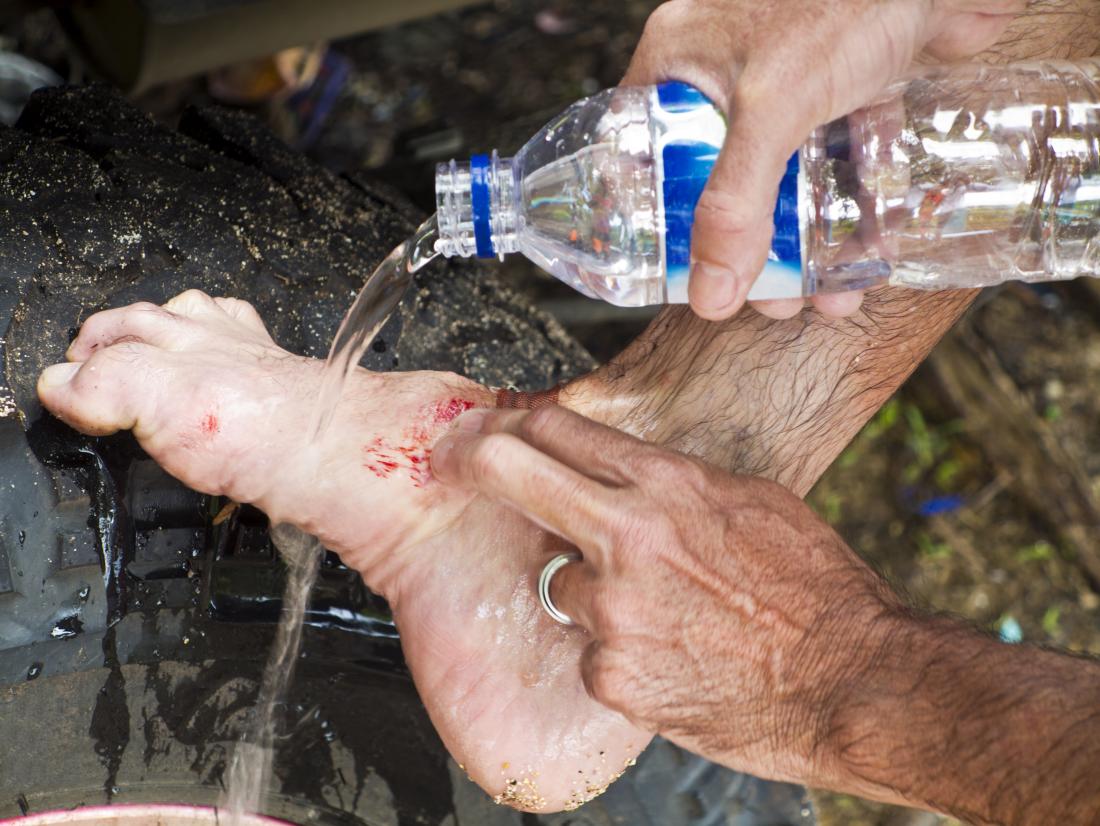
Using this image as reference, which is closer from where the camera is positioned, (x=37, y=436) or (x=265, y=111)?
(x=37, y=436)

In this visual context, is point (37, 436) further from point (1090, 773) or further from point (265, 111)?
point (265, 111)

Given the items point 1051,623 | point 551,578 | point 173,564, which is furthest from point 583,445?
point 1051,623

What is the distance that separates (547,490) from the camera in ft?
3.54

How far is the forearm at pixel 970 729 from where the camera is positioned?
37.6 inches

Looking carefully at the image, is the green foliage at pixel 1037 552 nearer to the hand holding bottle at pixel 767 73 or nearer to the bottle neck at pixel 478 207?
the hand holding bottle at pixel 767 73

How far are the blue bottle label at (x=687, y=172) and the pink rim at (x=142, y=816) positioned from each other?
0.80 meters

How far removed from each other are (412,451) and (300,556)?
0.68ft

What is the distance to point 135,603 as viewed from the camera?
1250 mm

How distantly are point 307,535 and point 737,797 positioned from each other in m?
0.70

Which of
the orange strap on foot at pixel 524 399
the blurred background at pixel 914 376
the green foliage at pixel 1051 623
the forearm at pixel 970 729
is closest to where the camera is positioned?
the forearm at pixel 970 729

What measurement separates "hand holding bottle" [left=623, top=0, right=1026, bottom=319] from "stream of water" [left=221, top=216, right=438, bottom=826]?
0.37 meters

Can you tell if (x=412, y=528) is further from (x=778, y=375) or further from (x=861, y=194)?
(x=861, y=194)

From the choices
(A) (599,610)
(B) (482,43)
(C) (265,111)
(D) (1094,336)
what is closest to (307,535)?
(A) (599,610)

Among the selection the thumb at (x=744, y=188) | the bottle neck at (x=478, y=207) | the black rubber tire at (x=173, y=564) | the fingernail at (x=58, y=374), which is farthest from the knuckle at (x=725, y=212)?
the fingernail at (x=58, y=374)
